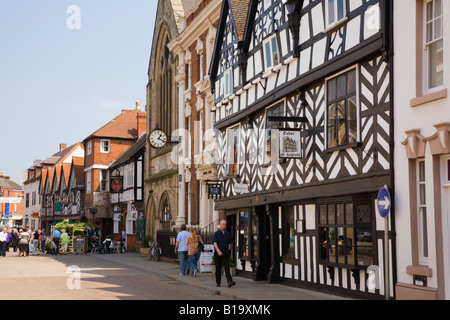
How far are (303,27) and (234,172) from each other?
7.36 metres

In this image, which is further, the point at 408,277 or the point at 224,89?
the point at 224,89

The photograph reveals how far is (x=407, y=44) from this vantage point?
11.5 meters

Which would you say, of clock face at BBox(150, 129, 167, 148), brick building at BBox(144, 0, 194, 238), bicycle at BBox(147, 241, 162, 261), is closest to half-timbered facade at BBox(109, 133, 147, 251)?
brick building at BBox(144, 0, 194, 238)

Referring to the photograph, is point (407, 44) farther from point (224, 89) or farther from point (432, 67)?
point (224, 89)

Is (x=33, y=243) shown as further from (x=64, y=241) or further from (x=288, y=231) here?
(x=288, y=231)

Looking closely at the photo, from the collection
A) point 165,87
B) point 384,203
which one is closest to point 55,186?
point 165,87

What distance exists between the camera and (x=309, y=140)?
1591 cm

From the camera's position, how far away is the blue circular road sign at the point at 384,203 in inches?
424

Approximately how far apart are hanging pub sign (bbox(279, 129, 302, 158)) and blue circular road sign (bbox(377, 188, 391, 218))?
484 cm

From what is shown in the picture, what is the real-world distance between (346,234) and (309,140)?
9.84 feet

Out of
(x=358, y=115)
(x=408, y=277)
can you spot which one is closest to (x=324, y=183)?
(x=358, y=115)

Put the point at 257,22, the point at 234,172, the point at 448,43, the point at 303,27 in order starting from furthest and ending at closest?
the point at 234,172 → the point at 257,22 → the point at 303,27 → the point at 448,43

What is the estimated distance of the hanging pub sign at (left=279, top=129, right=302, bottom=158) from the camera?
51.4ft

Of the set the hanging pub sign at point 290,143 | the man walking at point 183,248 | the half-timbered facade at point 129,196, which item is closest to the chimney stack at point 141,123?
the half-timbered facade at point 129,196
